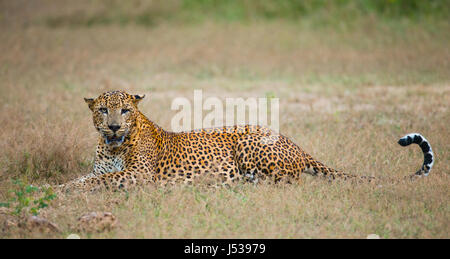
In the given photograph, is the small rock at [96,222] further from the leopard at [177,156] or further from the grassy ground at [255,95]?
the leopard at [177,156]

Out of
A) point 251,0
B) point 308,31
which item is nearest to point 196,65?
point 308,31

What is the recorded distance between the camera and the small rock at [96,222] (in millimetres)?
6191

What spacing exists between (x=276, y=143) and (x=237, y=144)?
0.55 metres

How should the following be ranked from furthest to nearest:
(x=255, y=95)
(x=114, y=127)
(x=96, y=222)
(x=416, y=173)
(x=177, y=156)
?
(x=255, y=95) < (x=177, y=156) < (x=416, y=173) < (x=114, y=127) < (x=96, y=222)

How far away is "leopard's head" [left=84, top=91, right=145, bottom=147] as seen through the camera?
7.47 metres

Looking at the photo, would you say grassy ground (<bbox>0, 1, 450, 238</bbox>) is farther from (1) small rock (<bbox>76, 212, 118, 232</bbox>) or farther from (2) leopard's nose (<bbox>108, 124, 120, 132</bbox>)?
(2) leopard's nose (<bbox>108, 124, 120, 132</bbox>)

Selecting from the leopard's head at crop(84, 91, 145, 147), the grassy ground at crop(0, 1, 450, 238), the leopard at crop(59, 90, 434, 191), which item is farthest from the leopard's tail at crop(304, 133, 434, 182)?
the leopard's head at crop(84, 91, 145, 147)

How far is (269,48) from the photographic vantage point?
1941 centimetres

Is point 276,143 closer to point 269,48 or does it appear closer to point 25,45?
point 269,48

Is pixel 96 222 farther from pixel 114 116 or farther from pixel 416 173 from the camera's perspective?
pixel 416 173

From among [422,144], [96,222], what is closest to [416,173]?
[422,144]

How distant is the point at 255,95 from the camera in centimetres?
1445

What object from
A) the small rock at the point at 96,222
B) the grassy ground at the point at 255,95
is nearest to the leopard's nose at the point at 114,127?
the grassy ground at the point at 255,95

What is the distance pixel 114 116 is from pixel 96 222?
1722mm
